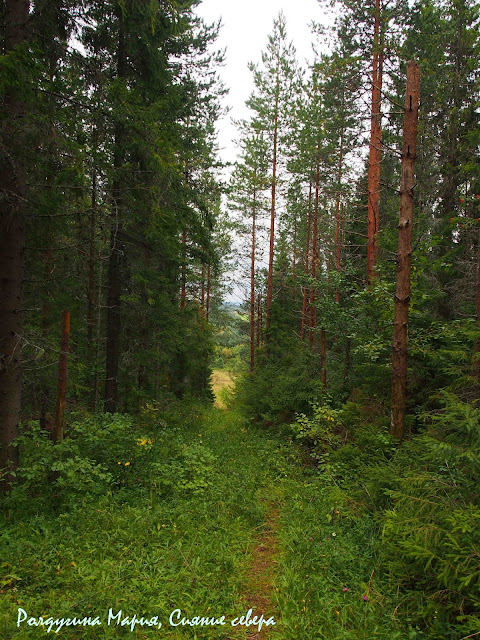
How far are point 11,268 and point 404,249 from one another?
6.16 m

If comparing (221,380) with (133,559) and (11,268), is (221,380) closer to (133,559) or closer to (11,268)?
(11,268)

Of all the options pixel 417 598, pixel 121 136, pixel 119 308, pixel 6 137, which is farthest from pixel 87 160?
pixel 417 598

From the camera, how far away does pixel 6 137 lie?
466 centimetres

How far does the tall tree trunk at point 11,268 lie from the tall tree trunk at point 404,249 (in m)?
5.75

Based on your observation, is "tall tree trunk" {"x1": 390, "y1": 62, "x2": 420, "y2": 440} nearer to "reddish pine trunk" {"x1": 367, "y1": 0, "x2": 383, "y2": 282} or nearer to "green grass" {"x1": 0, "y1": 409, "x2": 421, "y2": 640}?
"green grass" {"x1": 0, "y1": 409, "x2": 421, "y2": 640}

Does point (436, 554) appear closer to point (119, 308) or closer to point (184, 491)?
point (184, 491)

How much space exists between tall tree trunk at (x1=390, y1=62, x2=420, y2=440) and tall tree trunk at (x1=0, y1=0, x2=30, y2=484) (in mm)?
5753

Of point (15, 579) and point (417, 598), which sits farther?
point (15, 579)

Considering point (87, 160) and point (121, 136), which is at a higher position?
point (121, 136)

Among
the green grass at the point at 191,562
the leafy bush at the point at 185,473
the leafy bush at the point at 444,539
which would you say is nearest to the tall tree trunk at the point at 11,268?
the green grass at the point at 191,562

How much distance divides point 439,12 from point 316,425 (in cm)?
1136

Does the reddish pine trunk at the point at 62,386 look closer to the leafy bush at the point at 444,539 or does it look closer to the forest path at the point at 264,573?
the forest path at the point at 264,573

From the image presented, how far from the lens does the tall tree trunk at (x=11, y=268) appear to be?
16.5ft

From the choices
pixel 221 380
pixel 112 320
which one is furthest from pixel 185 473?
pixel 221 380
